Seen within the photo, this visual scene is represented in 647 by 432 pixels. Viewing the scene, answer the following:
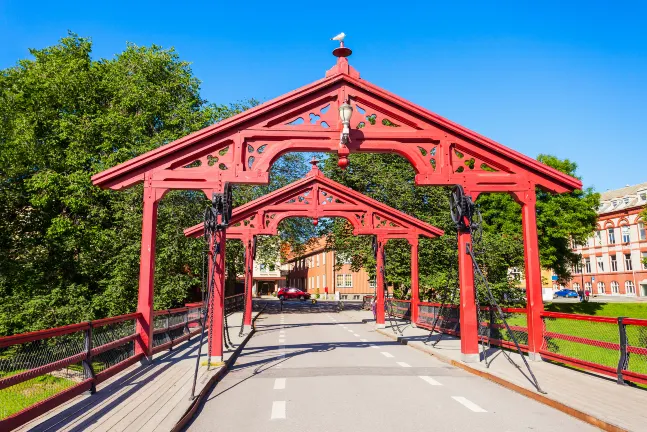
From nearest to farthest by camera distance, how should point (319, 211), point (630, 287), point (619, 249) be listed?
point (319, 211) < point (630, 287) < point (619, 249)

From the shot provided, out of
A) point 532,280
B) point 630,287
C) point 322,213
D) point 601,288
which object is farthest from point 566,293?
point 532,280

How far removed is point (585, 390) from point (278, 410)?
470 cm

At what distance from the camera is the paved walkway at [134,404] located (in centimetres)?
546

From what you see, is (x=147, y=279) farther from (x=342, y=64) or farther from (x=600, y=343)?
(x=600, y=343)

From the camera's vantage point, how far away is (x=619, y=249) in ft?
212

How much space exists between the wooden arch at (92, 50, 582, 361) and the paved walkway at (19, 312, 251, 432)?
1.85m

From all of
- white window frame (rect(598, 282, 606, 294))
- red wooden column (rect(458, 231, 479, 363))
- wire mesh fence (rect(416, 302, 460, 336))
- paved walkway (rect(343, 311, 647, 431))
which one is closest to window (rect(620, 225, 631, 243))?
white window frame (rect(598, 282, 606, 294))

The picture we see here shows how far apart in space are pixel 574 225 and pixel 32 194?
39663mm

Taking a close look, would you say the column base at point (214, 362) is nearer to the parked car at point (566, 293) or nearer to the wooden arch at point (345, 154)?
the wooden arch at point (345, 154)

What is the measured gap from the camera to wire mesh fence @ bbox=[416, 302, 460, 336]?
640 inches

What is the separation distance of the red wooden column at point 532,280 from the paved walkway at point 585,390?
0.56 m

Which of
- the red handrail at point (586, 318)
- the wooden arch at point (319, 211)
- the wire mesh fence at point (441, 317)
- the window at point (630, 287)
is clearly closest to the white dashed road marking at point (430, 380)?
the red handrail at point (586, 318)

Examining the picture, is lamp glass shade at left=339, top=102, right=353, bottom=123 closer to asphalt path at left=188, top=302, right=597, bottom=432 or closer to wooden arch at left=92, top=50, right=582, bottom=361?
wooden arch at left=92, top=50, right=582, bottom=361

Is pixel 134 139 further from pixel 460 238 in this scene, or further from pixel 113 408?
pixel 113 408
